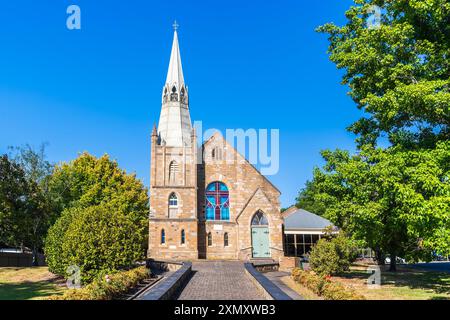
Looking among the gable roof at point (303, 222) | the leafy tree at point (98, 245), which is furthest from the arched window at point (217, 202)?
the leafy tree at point (98, 245)

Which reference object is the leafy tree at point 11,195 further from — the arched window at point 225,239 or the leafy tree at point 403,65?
the leafy tree at point 403,65

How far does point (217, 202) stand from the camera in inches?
1410

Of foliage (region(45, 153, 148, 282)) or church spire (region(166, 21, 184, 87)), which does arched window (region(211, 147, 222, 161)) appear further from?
foliage (region(45, 153, 148, 282))

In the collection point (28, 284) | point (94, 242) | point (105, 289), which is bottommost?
point (28, 284)

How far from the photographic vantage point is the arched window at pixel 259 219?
114ft

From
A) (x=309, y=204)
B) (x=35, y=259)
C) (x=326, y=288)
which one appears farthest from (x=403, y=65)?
(x=309, y=204)

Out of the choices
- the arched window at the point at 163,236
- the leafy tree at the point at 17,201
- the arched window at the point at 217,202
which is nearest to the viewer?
the leafy tree at the point at 17,201

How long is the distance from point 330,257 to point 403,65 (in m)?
11.5

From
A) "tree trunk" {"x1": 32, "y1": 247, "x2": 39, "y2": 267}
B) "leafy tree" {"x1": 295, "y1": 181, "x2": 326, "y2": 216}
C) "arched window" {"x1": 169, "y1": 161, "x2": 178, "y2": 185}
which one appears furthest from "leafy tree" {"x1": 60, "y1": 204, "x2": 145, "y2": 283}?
"leafy tree" {"x1": 295, "y1": 181, "x2": 326, "y2": 216}

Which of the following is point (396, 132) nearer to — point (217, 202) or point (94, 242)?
point (94, 242)

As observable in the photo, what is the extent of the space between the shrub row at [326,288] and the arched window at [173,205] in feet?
51.2

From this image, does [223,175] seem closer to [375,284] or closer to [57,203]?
[57,203]

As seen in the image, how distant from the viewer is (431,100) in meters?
14.6
